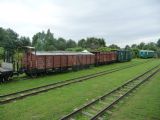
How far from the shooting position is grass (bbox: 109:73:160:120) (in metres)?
10.0

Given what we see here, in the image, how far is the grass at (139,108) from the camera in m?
10.0

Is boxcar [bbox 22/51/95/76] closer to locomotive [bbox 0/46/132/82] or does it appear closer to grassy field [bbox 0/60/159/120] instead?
locomotive [bbox 0/46/132/82]

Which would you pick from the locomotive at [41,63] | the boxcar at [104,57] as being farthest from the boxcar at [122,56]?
the locomotive at [41,63]

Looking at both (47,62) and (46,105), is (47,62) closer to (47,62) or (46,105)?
(47,62)

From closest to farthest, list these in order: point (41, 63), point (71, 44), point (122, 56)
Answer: point (41, 63) → point (122, 56) → point (71, 44)

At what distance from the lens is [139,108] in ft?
37.5

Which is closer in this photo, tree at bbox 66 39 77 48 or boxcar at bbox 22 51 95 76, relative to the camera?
boxcar at bbox 22 51 95 76

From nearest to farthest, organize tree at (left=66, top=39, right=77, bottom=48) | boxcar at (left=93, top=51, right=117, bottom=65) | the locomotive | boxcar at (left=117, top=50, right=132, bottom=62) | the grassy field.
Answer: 1. the grassy field
2. the locomotive
3. boxcar at (left=93, top=51, right=117, bottom=65)
4. boxcar at (left=117, top=50, right=132, bottom=62)
5. tree at (left=66, top=39, right=77, bottom=48)

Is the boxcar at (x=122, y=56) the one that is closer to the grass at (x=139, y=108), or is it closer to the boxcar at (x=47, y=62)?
the boxcar at (x=47, y=62)

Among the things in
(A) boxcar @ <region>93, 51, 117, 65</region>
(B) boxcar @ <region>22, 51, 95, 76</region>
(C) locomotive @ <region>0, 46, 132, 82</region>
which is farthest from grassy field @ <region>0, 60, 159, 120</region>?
(A) boxcar @ <region>93, 51, 117, 65</region>

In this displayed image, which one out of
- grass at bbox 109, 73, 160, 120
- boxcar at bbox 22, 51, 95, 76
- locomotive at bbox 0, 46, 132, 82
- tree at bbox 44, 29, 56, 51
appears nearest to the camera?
grass at bbox 109, 73, 160, 120

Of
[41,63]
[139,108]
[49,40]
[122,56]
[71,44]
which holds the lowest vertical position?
[139,108]

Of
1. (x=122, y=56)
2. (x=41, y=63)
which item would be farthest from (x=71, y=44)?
(x=41, y=63)

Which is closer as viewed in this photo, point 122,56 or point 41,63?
point 41,63
